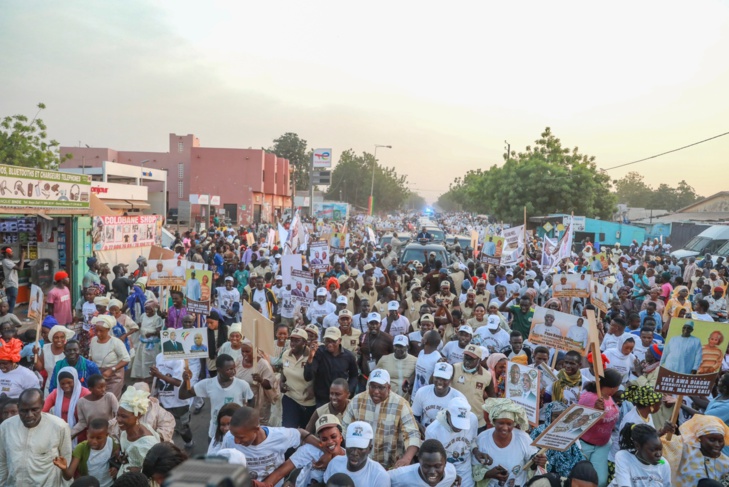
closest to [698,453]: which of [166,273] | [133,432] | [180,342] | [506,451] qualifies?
[506,451]

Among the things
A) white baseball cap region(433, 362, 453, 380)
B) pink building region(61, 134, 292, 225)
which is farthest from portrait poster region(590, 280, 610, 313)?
pink building region(61, 134, 292, 225)

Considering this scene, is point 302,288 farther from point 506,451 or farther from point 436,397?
point 506,451

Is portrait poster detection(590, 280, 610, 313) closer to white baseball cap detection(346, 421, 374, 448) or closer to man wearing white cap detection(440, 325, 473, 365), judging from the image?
man wearing white cap detection(440, 325, 473, 365)

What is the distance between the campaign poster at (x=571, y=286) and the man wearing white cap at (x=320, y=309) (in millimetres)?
4489

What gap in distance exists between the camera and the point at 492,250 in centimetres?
1443

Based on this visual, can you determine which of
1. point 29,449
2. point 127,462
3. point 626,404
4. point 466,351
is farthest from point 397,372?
point 29,449

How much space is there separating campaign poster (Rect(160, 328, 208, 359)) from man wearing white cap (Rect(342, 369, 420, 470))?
8.13 feet

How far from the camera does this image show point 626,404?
536 cm

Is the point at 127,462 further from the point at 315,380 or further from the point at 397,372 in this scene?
the point at 397,372

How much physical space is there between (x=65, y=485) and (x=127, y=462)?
0.60 meters

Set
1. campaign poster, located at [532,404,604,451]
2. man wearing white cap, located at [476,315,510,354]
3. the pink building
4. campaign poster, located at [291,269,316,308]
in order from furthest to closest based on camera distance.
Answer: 1. the pink building
2. campaign poster, located at [291,269,316,308]
3. man wearing white cap, located at [476,315,510,354]
4. campaign poster, located at [532,404,604,451]

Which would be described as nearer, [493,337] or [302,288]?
[493,337]

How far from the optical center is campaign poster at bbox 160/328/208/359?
6516mm

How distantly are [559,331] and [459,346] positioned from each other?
137 cm
